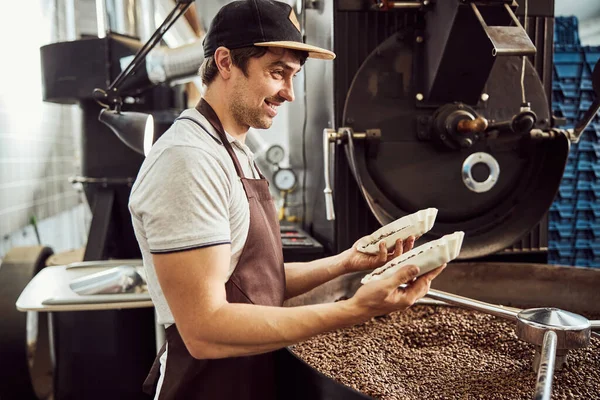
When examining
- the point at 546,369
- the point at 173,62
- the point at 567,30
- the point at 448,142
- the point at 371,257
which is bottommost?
the point at 546,369

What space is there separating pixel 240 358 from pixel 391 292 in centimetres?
41

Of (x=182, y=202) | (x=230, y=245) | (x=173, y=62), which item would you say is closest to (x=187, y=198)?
(x=182, y=202)

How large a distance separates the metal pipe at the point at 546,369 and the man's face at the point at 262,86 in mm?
753

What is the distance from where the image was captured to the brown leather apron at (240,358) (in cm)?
106

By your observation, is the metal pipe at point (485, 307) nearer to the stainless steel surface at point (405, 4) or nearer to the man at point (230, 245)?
the man at point (230, 245)

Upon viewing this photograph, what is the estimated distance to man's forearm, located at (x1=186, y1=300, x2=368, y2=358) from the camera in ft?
2.92

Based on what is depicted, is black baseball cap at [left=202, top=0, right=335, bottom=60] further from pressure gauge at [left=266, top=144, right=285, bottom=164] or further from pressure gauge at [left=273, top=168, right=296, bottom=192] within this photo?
pressure gauge at [left=266, top=144, right=285, bottom=164]

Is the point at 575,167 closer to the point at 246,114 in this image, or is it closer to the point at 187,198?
the point at 246,114

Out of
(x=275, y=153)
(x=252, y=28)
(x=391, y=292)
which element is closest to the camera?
(x=391, y=292)

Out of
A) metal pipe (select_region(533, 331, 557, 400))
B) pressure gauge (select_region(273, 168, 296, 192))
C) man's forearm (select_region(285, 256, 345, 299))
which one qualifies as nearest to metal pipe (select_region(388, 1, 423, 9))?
man's forearm (select_region(285, 256, 345, 299))

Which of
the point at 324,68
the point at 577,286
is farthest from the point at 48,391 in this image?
the point at 577,286

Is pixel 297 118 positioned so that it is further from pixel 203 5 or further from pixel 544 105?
pixel 203 5

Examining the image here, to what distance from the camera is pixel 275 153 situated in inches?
160

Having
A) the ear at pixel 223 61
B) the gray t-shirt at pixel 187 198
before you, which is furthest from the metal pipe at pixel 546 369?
the ear at pixel 223 61
